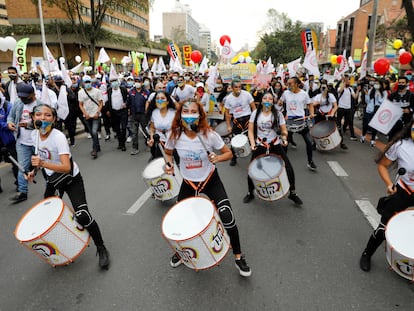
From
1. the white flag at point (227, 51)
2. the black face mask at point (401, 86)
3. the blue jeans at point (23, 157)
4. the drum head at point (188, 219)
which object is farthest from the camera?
the white flag at point (227, 51)

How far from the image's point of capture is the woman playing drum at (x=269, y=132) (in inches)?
185

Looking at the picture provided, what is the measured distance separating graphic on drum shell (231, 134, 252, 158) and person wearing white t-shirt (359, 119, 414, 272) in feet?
12.1

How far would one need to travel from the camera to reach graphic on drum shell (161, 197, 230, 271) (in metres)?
2.66

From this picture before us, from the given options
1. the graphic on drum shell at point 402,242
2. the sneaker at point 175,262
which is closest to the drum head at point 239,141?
the sneaker at point 175,262

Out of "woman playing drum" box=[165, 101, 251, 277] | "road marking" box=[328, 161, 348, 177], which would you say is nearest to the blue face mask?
"woman playing drum" box=[165, 101, 251, 277]

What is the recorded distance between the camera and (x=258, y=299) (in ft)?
9.26

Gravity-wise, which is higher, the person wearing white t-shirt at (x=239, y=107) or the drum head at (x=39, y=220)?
the person wearing white t-shirt at (x=239, y=107)

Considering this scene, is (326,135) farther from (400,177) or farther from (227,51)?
(227,51)

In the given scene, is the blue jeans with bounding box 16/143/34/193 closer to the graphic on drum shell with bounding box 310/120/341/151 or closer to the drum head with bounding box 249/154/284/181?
the drum head with bounding box 249/154/284/181

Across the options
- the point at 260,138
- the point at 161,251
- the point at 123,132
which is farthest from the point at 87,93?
the point at 161,251

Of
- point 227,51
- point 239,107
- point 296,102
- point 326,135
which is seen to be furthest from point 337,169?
point 227,51

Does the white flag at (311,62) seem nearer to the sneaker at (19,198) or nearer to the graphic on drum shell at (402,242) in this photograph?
the graphic on drum shell at (402,242)

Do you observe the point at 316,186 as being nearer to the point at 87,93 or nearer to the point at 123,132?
the point at 123,132

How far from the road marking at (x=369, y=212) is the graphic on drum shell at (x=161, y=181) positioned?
280cm
